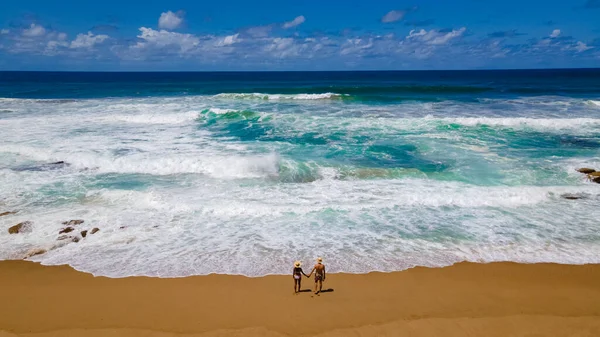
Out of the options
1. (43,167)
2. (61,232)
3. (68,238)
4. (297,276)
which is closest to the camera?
(297,276)

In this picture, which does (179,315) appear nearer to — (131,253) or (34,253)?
(131,253)

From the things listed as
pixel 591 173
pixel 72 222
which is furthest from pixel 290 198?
pixel 591 173

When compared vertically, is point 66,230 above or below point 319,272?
below

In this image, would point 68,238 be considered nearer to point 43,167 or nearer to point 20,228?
point 20,228

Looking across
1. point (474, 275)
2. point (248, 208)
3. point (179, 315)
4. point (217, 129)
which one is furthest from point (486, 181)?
point (217, 129)

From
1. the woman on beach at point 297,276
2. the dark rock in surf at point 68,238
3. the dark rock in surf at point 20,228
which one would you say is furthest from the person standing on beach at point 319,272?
the dark rock in surf at point 20,228

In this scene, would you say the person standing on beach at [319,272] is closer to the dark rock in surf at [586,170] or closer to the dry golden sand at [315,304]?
the dry golden sand at [315,304]

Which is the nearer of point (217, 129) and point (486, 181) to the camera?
point (486, 181)
